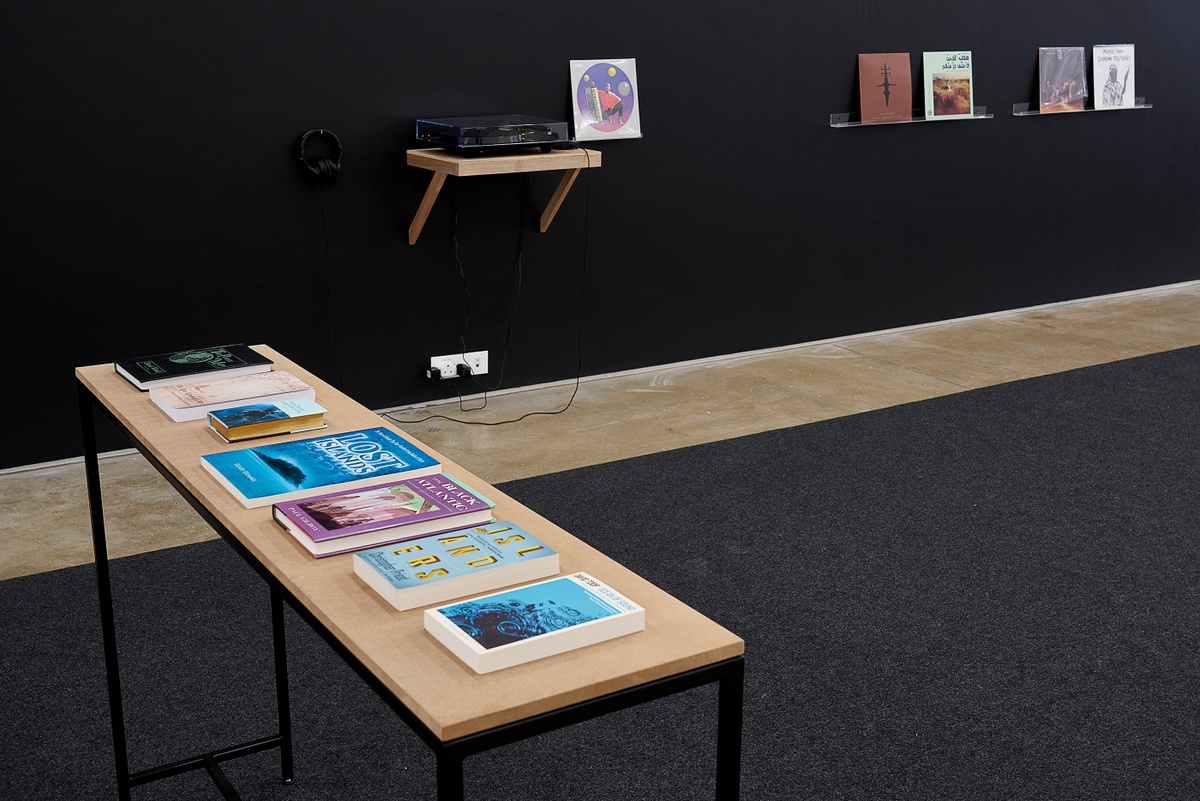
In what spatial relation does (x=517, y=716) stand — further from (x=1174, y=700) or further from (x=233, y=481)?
(x=1174, y=700)

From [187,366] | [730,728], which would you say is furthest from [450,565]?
[187,366]

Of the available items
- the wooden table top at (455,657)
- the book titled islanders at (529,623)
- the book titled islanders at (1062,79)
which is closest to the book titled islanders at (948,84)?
the book titled islanders at (1062,79)

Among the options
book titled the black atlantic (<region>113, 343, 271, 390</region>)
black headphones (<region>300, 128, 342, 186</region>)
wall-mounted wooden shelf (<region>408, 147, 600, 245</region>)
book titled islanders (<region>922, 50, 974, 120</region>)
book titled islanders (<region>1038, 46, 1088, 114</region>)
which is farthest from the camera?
book titled islanders (<region>1038, 46, 1088, 114</region>)

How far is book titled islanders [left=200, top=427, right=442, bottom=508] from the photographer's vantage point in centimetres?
155

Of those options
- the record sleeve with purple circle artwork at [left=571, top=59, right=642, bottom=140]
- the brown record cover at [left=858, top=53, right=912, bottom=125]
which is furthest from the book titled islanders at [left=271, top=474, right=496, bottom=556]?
the brown record cover at [left=858, top=53, right=912, bottom=125]

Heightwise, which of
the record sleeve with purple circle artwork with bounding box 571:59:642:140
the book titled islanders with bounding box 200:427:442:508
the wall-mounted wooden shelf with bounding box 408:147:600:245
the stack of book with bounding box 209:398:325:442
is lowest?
the book titled islanders with bounding box 200:427:442:508

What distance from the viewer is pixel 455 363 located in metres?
4.75

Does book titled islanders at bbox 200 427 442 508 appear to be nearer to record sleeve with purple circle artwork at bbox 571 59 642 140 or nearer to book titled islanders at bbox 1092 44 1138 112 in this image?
record sleeve with purple circle artwork at bbox 571 59 642 140

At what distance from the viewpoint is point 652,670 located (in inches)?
44.1

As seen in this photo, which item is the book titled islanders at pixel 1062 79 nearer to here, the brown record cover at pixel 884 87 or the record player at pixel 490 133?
the brown record cover at pixel 884 87

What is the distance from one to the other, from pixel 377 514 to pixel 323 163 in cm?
305

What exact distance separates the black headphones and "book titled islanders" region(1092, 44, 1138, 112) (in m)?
4.41

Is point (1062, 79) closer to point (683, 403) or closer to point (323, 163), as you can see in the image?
point (683, 403)

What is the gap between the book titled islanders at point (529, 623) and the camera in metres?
1.13
